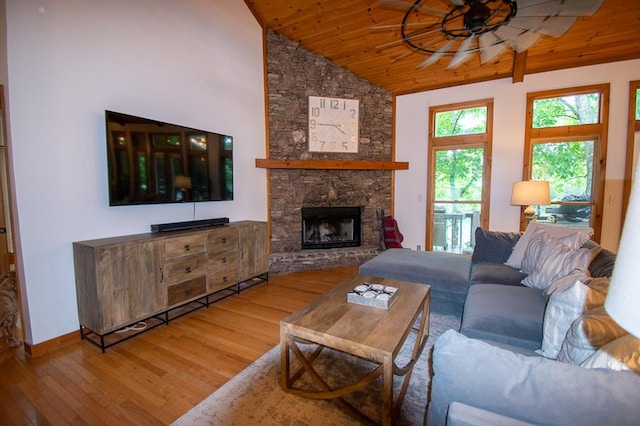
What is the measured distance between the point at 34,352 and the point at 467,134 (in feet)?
19.1

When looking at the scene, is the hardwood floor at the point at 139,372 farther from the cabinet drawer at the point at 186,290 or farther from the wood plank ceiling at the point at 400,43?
the wood plank ceiling at the point at 400,43

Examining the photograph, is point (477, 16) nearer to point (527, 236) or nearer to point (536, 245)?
point (536, 245)

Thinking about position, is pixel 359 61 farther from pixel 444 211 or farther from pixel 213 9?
pixel 444 211

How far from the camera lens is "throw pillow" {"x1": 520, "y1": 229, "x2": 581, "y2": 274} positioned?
2.39m

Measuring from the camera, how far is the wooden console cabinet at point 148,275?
222 centimetres

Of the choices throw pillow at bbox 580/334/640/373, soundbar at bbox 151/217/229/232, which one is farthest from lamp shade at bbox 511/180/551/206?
soundbar at bbox 151/217/229/232

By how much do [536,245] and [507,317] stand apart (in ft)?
3.70

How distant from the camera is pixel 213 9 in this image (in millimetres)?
3523

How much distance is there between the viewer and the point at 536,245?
8.29ft

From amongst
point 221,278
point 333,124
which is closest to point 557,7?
point 333,124

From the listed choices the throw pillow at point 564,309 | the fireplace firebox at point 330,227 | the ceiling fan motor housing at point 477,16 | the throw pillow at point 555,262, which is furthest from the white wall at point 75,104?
the throw pillow at point 555,262

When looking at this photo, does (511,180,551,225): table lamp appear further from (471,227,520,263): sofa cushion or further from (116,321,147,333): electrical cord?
(116,321,147,333): electrical cord

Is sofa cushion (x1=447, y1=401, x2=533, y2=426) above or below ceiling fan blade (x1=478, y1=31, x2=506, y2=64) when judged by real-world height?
below

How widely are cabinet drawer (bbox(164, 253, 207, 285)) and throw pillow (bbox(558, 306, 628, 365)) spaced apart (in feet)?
9.20
